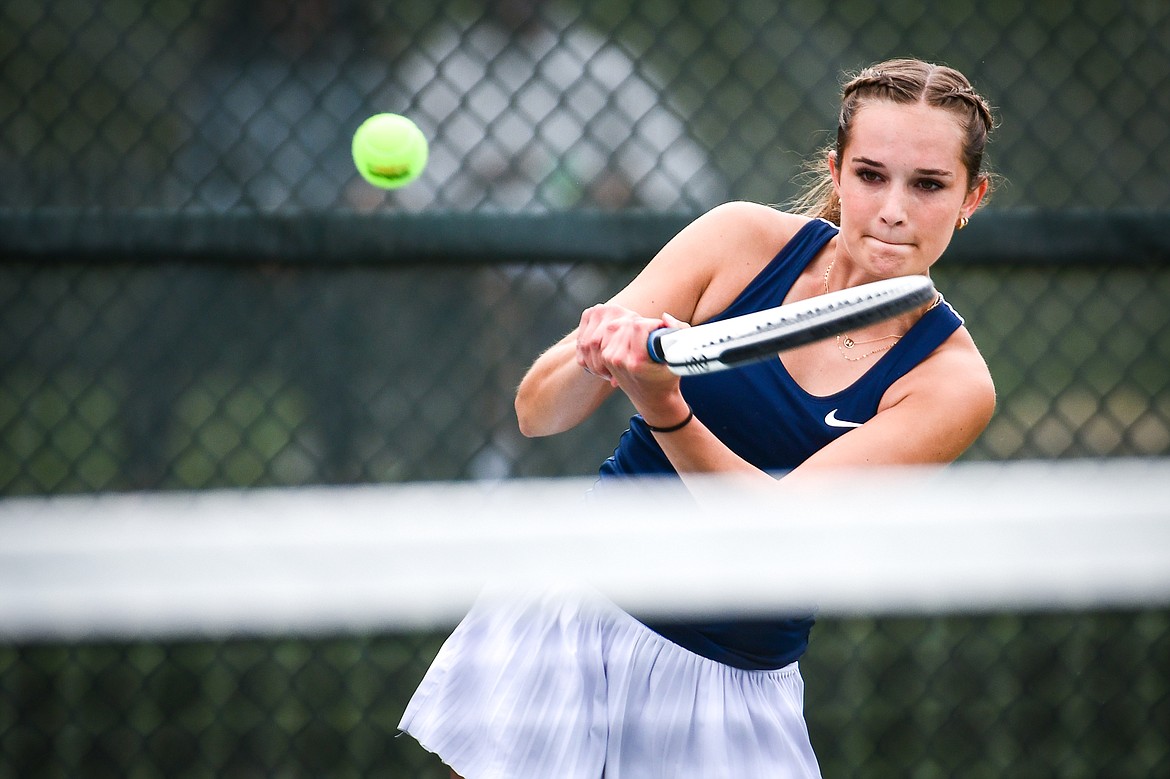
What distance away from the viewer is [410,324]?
2.43 m

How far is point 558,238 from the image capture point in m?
2.20

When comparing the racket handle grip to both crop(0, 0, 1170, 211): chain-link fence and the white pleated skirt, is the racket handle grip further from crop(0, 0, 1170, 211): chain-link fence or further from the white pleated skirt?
crop(0, 0, 1170, 211): chain-link fence

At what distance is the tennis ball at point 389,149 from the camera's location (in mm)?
2244

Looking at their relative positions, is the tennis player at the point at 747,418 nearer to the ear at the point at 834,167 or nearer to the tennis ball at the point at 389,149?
the ear at the point at 834,167

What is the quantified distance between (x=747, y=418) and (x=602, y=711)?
0.38 metres

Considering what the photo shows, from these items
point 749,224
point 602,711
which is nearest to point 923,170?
point 749,224

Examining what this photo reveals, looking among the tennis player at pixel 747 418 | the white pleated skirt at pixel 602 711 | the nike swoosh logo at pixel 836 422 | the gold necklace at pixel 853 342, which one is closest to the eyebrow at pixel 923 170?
the tennis player at pixel 747 418

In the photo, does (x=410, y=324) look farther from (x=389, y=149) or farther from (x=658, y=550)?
(x=658, y=550)

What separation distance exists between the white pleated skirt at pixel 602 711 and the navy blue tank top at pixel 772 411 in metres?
0.03

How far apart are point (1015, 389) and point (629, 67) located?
1.06 m

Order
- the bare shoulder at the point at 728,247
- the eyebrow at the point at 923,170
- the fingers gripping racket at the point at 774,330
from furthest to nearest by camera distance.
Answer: the bare shoulder at the point at 728,247 < the eyebrow at the point at 923,170 < the fingers gripping racket at the point at 774,330

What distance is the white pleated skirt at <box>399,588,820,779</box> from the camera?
1.36 metres

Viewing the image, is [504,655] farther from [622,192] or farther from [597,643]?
[622,192]

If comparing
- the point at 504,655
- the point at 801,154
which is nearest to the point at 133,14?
the point at 801,154
